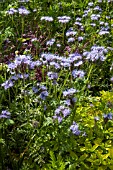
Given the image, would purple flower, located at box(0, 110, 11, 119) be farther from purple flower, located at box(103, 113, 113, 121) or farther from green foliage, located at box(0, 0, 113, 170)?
purple flower, located at box(103, 113, 113, 121)

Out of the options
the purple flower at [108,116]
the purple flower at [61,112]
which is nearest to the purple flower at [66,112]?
the purple flower at [61,112]

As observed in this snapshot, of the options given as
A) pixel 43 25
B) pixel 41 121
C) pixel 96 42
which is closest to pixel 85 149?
pixel 41 121

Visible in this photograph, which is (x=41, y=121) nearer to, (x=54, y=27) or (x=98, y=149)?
(x=98, y=149)

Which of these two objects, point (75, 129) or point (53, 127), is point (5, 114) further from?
point (75, 129)

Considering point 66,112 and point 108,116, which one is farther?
point 108,116

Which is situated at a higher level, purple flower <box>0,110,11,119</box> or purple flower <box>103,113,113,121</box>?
purple flower <box>0,110,11,119</box>

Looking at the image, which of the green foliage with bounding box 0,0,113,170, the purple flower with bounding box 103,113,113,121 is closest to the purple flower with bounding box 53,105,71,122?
the green foliage with bounding box 0,0,113,170

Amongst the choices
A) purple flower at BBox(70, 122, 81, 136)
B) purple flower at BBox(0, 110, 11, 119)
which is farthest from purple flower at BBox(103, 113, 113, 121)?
purple flower at BBox(0, 110, 11, 119)

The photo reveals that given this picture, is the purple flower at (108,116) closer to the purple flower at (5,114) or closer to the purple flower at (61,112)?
the purple flower at (61,112)

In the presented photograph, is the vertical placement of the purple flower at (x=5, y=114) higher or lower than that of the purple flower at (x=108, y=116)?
higher

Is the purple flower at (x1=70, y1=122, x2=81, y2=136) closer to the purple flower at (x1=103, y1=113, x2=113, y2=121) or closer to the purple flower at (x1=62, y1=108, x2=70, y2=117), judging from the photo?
the purple flower at (x1=62, y1=108, x2=70, y2=117)

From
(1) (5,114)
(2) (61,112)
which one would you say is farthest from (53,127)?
(1) (5,114)

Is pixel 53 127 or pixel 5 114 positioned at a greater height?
pixel 5 114

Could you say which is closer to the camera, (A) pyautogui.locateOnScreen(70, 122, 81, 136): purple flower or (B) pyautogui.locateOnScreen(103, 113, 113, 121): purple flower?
(A) pyautogui.locateOnScreen(70, 122, 81, 136): purple flower
